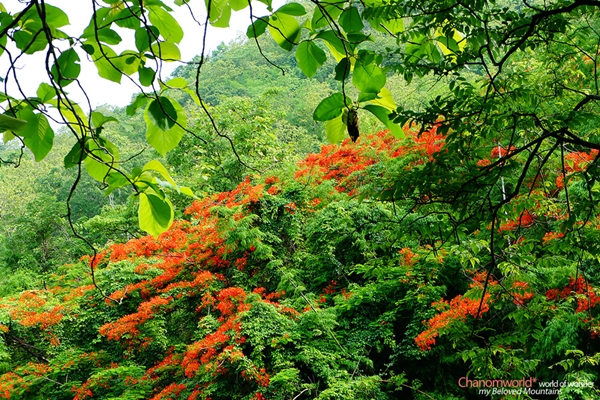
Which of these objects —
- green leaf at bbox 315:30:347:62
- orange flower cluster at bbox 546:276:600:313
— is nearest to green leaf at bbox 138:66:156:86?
green leaf at bbox 315:30:347:62

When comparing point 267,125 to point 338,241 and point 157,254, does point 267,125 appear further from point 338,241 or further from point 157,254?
point 338,241

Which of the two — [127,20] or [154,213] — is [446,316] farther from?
[127,20]

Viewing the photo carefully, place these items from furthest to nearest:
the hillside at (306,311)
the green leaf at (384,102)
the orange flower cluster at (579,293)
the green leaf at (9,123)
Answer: the hillside at (306,311), the orange flower cluster at (579,293), the green leaf at (384,102), the green leaf at (9,123)

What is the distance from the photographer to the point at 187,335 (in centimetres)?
491

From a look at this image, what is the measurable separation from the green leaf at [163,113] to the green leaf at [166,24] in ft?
0.32

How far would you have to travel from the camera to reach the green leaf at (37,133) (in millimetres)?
595

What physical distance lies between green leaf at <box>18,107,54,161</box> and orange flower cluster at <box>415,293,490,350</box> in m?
3.08

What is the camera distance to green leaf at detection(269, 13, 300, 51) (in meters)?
0.52

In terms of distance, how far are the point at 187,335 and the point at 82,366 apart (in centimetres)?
105

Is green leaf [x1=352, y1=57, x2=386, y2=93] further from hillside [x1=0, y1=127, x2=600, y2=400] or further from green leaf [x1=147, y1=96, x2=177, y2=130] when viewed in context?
hillside [x1=0, y1=127, x2=600, y2=400]

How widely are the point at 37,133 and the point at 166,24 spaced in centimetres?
22

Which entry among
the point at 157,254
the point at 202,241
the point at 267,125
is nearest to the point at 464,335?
the point at 202,241

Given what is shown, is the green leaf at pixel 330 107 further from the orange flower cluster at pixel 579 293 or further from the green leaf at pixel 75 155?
the orange flower cluster at pixel 579 293

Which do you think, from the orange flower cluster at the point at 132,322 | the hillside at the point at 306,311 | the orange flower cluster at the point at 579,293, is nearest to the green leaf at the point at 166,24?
the hillside at the point at 306,311
